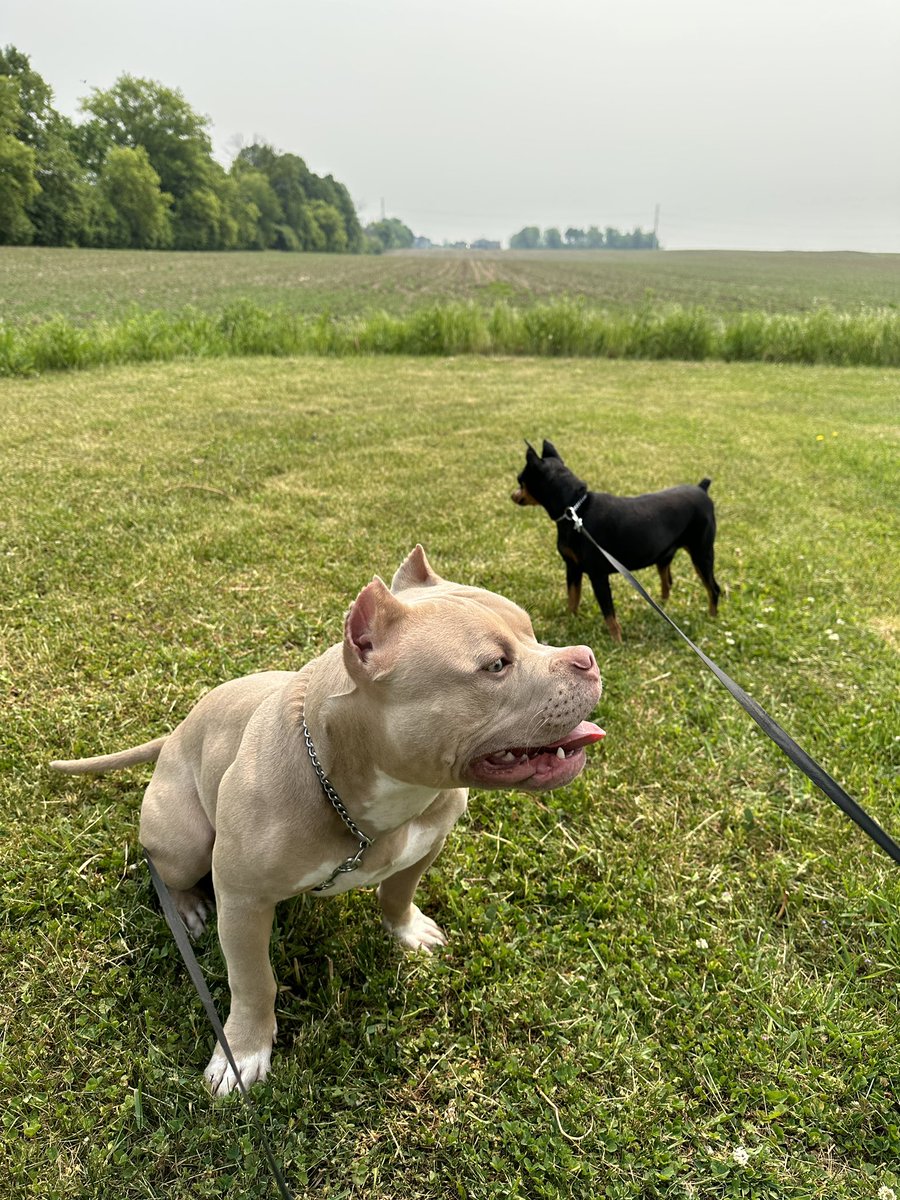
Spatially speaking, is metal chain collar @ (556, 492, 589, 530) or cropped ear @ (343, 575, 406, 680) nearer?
cropped ear @ (343, 575, 406, 680)

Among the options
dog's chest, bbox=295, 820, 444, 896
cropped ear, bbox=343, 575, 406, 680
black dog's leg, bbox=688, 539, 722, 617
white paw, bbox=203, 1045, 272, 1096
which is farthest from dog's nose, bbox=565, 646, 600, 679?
black dog's leg, bbox=688, 539, 722, 617

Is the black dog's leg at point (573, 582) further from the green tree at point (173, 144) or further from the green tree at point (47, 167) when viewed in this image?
the green tree at point (173, 144)

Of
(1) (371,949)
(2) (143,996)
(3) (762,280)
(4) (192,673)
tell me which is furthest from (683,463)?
(3) (762,280)

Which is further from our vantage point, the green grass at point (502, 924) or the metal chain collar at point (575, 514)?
the metal chain collar at point (575, 514)

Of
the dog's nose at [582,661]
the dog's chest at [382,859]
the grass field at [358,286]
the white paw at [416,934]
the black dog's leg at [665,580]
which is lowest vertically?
the white paw at [416,934]

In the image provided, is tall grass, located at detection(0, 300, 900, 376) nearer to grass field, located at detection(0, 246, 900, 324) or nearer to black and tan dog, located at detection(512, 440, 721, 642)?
grass field, located at detection(0, 246, 900, 324)

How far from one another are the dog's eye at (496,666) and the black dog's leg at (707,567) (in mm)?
3246

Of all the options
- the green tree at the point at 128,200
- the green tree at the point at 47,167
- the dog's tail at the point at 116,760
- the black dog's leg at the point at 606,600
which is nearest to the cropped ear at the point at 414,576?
the dog's tail at the point at 116,760

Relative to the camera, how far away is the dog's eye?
158cm

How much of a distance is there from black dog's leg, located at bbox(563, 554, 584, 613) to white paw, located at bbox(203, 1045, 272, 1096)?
313 cm

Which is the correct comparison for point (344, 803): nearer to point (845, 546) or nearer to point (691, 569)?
point (691, 569)

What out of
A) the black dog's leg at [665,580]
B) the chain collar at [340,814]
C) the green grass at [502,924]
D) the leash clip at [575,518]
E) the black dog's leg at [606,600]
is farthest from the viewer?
the black dog's leg at [665,580]

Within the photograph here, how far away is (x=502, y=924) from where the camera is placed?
2.50m

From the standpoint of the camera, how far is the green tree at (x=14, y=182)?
51.7 metres
